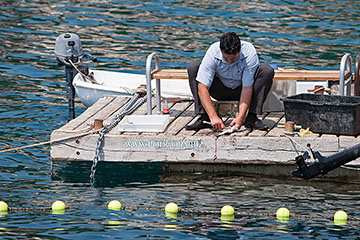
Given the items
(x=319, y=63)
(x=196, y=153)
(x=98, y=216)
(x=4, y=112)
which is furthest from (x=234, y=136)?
(x=319, y=63)

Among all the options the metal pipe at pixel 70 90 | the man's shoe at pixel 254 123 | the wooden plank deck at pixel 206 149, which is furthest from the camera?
the metal pipe at pixel 70 90

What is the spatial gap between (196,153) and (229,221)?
1.29 metres

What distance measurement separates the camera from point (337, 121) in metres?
8.44

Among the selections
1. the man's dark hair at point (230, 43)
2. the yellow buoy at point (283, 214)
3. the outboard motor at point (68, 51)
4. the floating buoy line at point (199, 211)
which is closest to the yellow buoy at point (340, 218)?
the floating buoy line at point (199, 211)

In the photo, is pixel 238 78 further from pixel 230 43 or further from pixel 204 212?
pixel 204 212

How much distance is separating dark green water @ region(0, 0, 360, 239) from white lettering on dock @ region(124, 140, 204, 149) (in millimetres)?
459

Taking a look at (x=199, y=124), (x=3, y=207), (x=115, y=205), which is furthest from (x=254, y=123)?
(x=3, y=207)

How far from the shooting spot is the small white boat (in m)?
12.0

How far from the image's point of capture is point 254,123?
8.90m

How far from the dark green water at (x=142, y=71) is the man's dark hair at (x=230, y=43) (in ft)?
5.11

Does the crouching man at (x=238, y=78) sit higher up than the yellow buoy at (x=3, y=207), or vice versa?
the crouching man at (x=238, y=78)

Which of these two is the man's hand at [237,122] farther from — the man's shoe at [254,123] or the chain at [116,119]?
the chain at [116,119]

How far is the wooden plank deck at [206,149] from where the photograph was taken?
8.46m

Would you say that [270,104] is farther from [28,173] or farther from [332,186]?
[28,173]
